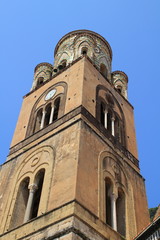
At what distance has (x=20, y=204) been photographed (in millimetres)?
14664

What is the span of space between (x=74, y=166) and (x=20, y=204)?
3.08 metres

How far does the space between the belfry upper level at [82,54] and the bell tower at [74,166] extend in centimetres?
56

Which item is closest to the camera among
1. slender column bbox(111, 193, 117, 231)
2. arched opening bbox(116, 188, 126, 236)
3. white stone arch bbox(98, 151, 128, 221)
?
slender column bbox(111, 193, 117, 231)

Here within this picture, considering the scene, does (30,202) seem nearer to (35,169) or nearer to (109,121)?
(35,169)

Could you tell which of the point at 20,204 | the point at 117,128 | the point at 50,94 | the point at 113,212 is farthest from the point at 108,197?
the point at 50,94

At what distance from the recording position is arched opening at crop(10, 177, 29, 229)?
13.9 meters

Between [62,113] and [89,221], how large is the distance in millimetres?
6685

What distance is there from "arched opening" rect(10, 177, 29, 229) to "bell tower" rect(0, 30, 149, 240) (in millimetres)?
42

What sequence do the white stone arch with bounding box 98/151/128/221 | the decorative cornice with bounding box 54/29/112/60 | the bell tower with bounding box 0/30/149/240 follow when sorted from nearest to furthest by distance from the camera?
the bell tower with bounding box 0/30/149/240 → the white stone arch with bounding box 98/151/128/221 → the decorative cornice with bounding box 54/29/112/60

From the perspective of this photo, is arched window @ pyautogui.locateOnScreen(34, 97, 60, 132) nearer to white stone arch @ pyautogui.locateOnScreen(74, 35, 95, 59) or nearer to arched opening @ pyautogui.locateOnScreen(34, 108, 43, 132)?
arched opening @ pyautogui.locateOnScreen(34, 108, 43, 132)

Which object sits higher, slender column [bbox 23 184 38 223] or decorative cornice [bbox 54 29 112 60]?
decorative cornice [bbox 54 29 112 60]

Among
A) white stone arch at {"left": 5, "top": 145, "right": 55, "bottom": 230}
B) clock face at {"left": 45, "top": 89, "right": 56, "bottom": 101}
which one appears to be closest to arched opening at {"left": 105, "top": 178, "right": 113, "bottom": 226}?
white stone arch at {"left": 5, "top": 145, "right": 55, "bottom": 230}

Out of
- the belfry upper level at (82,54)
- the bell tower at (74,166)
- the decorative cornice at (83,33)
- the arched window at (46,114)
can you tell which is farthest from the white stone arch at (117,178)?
the decorative cornice at (83,33)

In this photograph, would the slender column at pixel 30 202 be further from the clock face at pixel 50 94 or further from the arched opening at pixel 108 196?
the clock face at pixel 50 94
